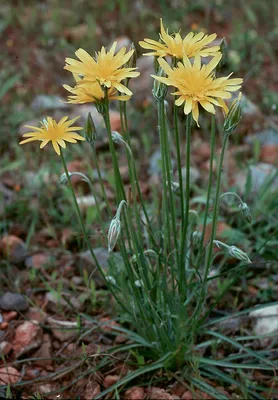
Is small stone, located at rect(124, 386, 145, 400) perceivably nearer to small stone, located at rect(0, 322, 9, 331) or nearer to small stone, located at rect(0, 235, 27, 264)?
small stone, located at rect(0, 322, 9, 331)

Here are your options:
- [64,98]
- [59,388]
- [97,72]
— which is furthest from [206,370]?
[64,98]

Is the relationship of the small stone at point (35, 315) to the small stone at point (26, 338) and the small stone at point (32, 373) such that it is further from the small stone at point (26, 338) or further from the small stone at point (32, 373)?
the small stone at point (32, 373)

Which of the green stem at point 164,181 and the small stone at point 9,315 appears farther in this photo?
the small stone at point 9,315

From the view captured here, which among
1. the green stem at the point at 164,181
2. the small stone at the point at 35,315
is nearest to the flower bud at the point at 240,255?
the green stem at the point at 164,181

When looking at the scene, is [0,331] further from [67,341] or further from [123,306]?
[123,306]

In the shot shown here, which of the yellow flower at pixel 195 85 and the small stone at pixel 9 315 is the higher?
the yellow flower at pixel 195 85
